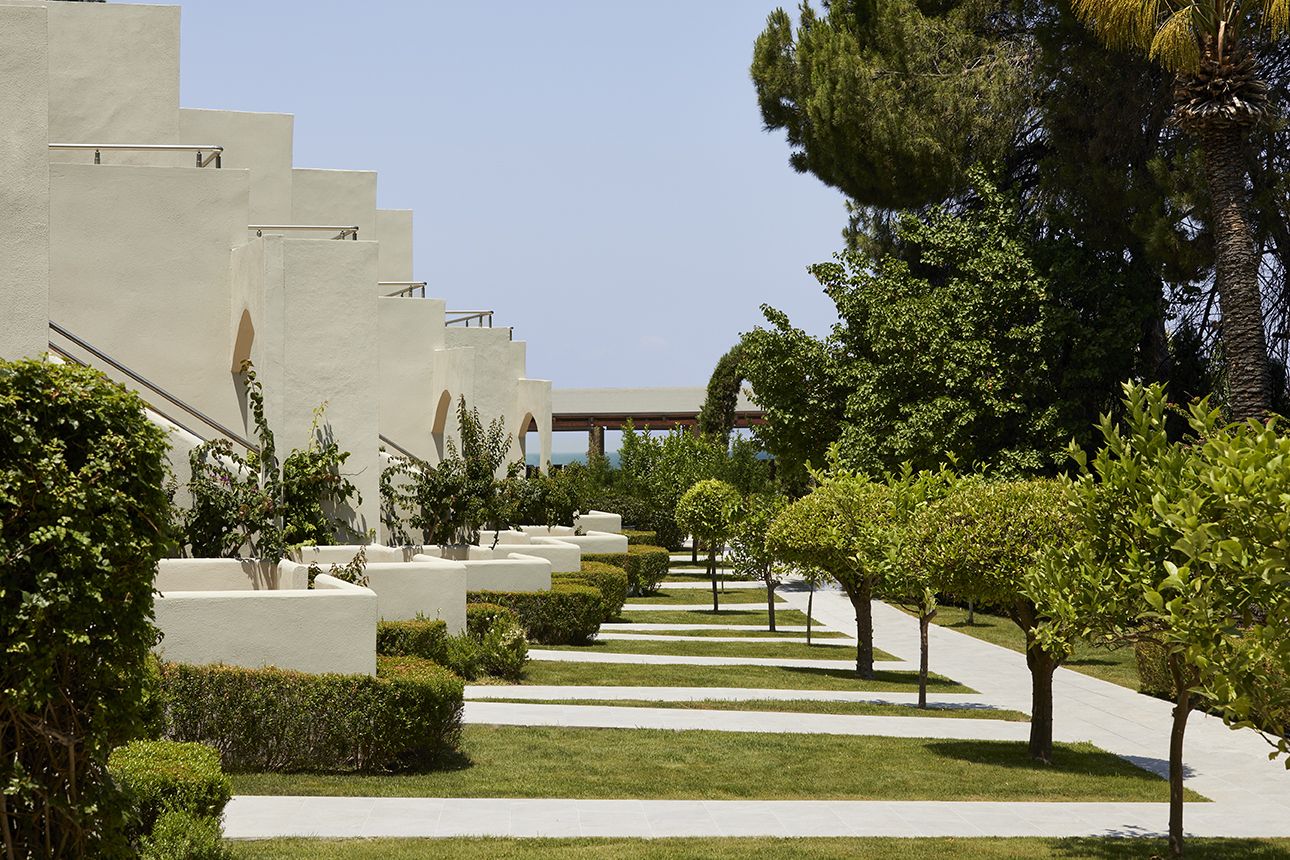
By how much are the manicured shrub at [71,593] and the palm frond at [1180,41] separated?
14578 mm

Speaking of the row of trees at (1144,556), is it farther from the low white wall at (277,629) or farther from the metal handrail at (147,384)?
the metal handrail at (147,384)

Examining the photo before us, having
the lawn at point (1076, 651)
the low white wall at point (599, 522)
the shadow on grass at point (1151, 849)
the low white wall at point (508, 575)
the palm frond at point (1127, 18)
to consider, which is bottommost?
the lawn at point (1076, 651)

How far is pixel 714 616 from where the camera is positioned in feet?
92.3

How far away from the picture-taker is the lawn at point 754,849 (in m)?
8.75

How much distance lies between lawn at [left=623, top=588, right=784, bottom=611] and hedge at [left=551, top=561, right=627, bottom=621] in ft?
14.7

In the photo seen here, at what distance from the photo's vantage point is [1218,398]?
2697 cm

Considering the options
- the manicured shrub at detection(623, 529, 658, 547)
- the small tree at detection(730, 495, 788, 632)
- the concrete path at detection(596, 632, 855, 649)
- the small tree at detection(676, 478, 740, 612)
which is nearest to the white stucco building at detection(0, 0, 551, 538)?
the concrete path at detection(596, 632, 855, 649)

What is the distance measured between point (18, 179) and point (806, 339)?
21.4 meters

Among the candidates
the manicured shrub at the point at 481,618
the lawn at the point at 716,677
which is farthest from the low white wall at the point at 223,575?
the lawn at the point at 716,677

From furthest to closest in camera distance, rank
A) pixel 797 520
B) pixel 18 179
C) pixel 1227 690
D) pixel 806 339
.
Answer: pixel 806 339
pixel 797 520
pixel 18 179
pixel 1227 690

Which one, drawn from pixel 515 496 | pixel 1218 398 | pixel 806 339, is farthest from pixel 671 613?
pixel 1218 398

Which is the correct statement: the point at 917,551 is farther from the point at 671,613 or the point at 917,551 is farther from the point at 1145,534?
the point at 671,613

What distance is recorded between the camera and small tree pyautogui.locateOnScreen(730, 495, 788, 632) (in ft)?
78.9

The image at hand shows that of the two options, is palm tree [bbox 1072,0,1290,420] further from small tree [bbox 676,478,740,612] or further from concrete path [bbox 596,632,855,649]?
small tree [bbox 676,478,740,612]
